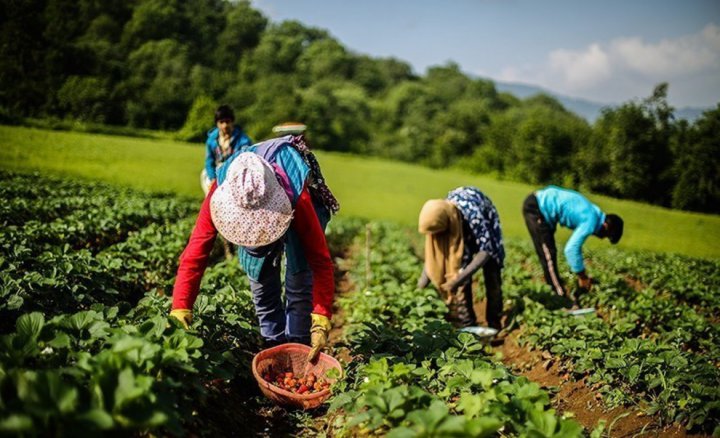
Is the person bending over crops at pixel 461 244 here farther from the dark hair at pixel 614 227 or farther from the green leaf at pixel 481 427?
the green leaf at pixel 481 427

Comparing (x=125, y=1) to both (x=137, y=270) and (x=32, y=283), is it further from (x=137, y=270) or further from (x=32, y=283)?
(x=32, y=283)

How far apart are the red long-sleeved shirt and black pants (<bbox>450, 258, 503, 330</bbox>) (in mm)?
2245

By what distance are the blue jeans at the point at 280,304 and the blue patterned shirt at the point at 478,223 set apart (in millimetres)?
1962

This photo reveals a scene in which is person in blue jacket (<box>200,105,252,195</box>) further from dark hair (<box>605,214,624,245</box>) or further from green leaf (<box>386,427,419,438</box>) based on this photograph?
green leaf (<box>386,427,419,438</box>)

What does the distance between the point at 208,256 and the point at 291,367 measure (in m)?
0.91

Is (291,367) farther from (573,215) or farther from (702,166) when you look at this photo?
(702,166)

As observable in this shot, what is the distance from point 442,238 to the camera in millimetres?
4555

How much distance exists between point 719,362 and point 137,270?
545 cm

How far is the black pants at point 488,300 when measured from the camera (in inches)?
185

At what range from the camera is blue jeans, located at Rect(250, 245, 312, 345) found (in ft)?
10.3

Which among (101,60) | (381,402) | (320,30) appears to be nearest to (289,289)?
(381,402)

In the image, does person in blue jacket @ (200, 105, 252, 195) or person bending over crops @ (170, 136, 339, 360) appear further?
person in blue jacket @ (200, 105, 252, 195)

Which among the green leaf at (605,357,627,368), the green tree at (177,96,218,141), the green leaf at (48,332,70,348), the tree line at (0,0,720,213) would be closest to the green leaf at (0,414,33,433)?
the green leaf at (48,332,70,348)


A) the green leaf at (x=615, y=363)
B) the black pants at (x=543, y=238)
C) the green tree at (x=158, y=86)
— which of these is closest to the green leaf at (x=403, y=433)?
the green leaf at (x=615, y=363)
